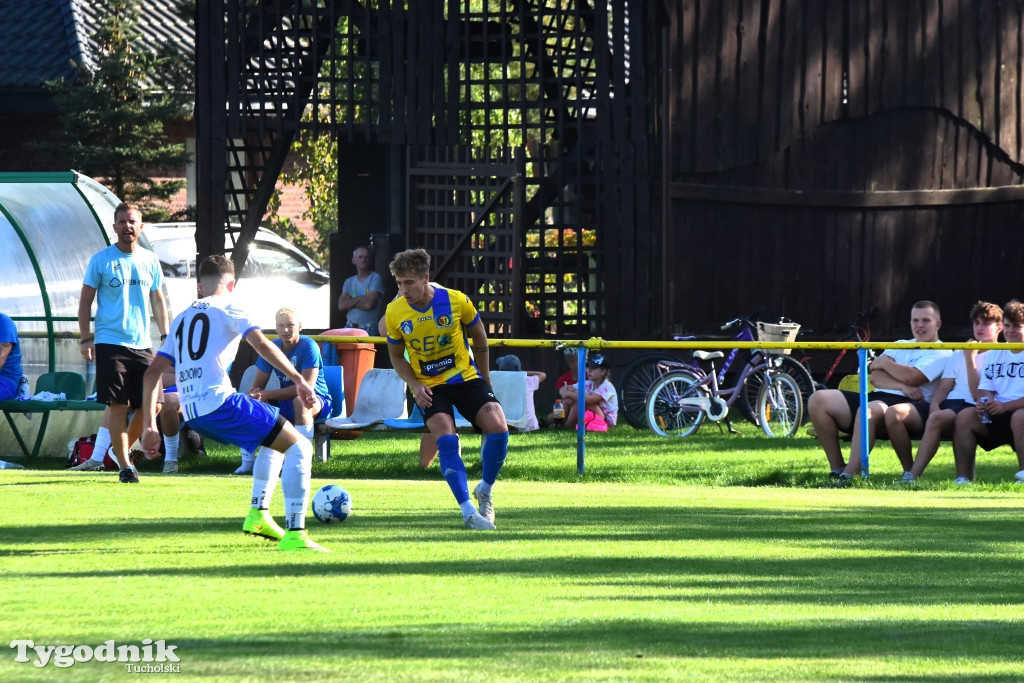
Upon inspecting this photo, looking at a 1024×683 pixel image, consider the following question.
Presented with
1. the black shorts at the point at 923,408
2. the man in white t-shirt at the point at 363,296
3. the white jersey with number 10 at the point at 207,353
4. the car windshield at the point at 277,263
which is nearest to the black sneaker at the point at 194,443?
the man in white t-shirt at the point at 363,296

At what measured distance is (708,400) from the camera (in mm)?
17812

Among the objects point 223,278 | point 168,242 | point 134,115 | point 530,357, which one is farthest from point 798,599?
point 134,115

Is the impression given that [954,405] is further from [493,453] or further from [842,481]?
[493,453]

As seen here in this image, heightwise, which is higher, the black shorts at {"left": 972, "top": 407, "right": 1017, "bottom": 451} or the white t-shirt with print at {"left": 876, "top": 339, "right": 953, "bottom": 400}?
the white t-shirt with print at {"left": 876, "top": 339, "right": 953, "bottom": 400}

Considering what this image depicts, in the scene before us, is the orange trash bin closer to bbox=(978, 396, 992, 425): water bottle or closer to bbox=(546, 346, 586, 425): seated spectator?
bbox=(546, 346, 586, 425): seated spectator

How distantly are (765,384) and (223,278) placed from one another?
31.3 feet

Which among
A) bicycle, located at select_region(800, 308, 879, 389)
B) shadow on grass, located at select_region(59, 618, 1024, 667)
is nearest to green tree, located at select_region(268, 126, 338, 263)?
bicycle, located at select_region(800, 308, 879, 389)

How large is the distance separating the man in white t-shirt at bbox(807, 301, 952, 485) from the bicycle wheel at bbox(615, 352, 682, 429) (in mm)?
3725

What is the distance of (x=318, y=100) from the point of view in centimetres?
2141

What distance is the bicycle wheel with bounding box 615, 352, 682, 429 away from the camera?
59.5 ft

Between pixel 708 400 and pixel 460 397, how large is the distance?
7646 millimetres

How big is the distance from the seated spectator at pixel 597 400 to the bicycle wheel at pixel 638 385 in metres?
0.18

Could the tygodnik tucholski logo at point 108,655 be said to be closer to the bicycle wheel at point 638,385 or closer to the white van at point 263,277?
the bicycle wheel at point 638,385

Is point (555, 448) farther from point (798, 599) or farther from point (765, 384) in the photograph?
point (798, 599)
